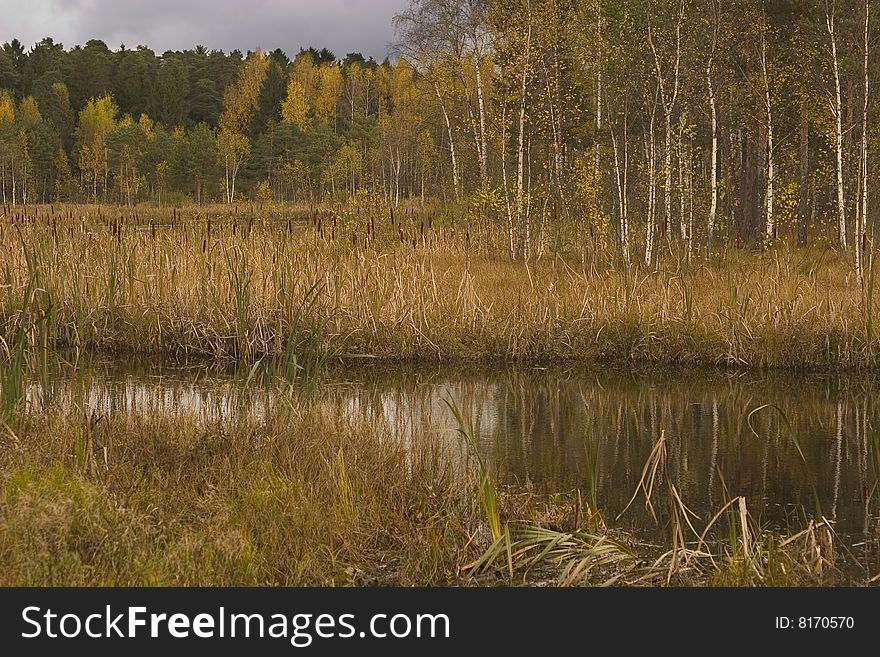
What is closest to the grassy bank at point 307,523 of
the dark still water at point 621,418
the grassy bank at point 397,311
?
the dark still water at point 621,418

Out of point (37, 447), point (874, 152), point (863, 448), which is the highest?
point (874, 152)

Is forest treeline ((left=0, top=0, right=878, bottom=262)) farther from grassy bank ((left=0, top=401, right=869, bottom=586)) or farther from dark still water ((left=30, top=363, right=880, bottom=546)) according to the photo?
grassy bank ((left=0, top=401, right=869, bottom=586))

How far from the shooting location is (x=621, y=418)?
27.1 ft

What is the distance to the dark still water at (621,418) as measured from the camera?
6086mm

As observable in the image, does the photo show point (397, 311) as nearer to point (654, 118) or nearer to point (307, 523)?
point (307, 523)

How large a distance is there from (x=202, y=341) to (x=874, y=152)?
52.9ft

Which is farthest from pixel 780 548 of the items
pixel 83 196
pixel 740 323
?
pixel 83 196

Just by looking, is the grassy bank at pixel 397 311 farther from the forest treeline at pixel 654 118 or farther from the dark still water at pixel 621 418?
the forest treeline at pixel 654 118

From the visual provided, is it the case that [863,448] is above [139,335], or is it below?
below

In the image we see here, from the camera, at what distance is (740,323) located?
1015cm

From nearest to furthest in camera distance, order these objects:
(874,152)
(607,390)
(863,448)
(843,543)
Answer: (843,543)
(863,448)
(607,390)
(874,152)

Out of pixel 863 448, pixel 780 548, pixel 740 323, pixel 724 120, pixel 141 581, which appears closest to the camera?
pixel 141 581

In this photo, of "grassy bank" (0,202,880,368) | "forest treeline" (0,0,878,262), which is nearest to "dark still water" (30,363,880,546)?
"grassy bank" (0,202,880,368)
